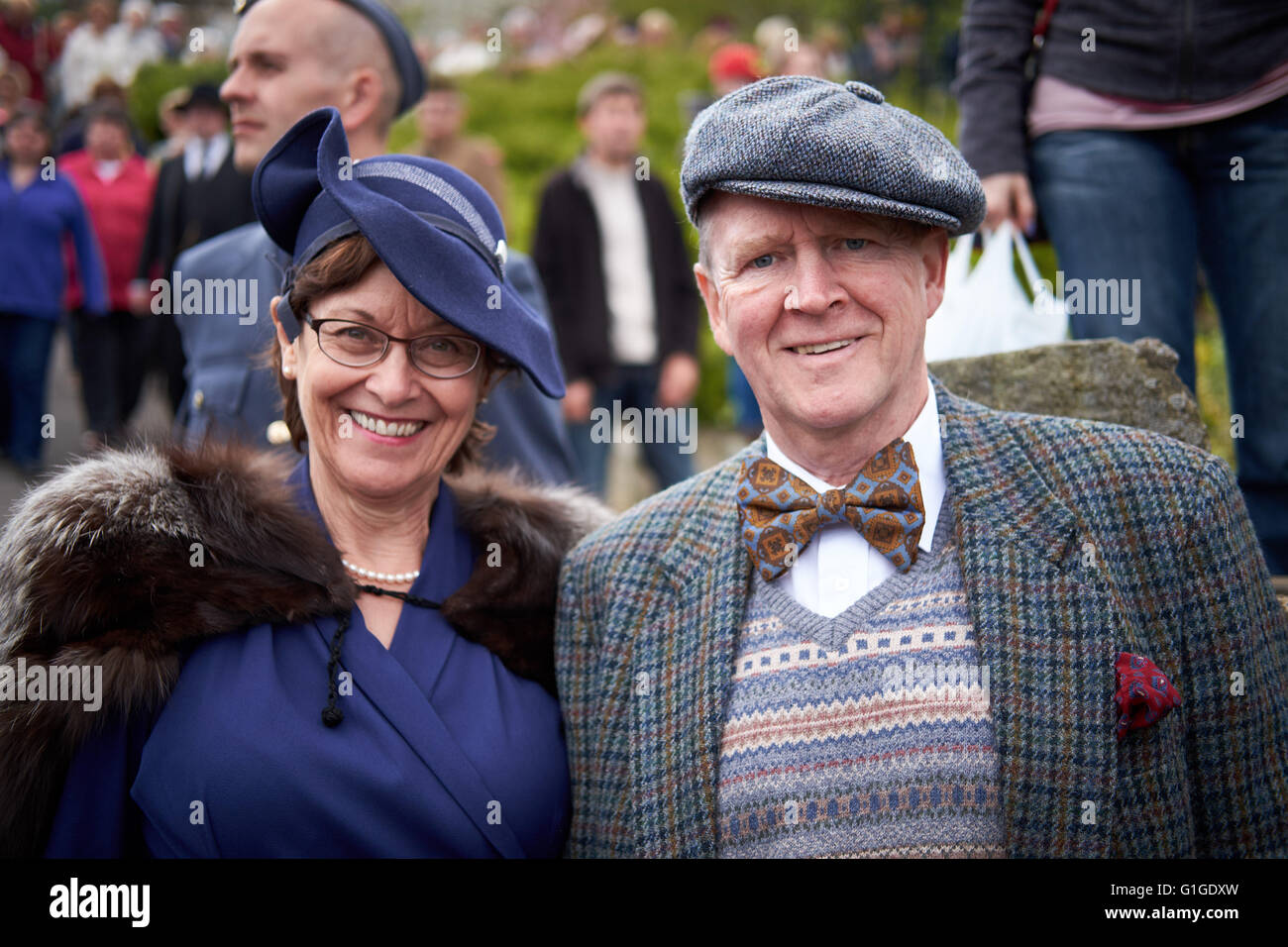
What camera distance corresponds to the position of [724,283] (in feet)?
8.16

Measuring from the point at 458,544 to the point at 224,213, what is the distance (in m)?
3.25

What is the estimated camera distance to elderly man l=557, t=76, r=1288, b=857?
2201 mm

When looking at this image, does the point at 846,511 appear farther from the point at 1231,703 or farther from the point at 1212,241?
the point at 1212,241

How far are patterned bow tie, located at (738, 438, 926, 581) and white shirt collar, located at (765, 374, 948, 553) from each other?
0.04 metres

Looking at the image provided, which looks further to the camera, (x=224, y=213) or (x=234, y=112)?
(x=224, y=213)

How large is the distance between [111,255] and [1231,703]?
8662 mm

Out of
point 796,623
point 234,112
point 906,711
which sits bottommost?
point 906,711

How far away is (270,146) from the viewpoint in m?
3.88

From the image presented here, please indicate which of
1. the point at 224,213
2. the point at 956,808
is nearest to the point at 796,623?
the point at 956,808

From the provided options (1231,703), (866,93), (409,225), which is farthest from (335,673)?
(1231,703)

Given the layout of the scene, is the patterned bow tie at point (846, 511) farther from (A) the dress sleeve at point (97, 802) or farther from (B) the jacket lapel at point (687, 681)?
(A) the dress sleeve at point (97, 802)

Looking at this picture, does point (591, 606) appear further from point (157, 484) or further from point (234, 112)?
point (234, 112)
